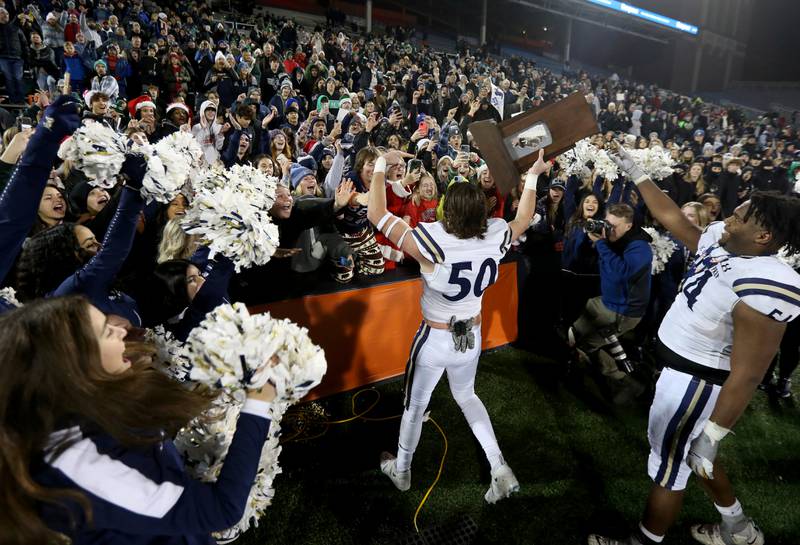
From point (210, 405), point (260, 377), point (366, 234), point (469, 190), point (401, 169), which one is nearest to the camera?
point (260, 377)

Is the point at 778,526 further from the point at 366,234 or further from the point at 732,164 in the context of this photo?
the point at 732,164

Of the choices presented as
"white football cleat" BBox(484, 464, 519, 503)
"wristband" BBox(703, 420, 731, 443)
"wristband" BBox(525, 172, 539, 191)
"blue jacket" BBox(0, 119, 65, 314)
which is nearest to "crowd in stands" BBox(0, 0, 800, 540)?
"blue jacket" BBox(0, 119, 65, 314)

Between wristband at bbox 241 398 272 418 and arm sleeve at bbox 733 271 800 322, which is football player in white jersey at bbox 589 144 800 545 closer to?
arm sleeve at bbox 733 271 800 322

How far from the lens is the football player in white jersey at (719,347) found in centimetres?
212

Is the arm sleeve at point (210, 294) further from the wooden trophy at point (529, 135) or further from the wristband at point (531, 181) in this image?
the wristband at point (531, 181)

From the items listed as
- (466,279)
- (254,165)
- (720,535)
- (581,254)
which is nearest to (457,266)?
(466,279)

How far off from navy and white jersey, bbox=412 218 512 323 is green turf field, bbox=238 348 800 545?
1282 mm

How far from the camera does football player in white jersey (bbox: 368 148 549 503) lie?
2738mm

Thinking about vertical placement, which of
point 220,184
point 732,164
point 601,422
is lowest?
point 601,422

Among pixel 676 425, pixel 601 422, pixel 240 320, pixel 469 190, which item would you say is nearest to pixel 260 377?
pixel 240 320

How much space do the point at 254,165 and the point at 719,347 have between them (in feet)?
14.7

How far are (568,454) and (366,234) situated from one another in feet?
8.22

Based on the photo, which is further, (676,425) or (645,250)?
(645,250)

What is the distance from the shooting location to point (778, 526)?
303 centimetres
